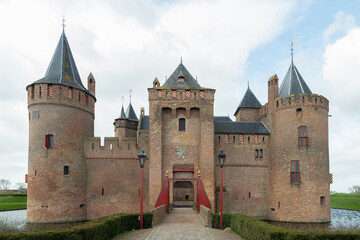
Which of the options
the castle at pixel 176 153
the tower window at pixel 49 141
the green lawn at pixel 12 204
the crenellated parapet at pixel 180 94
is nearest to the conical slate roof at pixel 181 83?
the castle at pixel 176 153

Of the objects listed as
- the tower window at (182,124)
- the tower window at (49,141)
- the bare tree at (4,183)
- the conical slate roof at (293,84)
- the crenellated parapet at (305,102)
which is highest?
the conical slate roof at (293,84)

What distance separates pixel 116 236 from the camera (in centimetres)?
1345

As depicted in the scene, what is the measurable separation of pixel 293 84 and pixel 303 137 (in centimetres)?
497

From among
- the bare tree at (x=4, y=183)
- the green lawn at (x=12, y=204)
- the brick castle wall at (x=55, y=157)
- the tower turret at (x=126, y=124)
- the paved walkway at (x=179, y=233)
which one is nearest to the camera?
the paved walkway at (x=179, y=233)

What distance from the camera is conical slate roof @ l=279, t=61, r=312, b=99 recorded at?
27.3 metres

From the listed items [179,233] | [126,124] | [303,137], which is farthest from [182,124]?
[126,124]

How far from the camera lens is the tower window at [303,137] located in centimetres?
2598

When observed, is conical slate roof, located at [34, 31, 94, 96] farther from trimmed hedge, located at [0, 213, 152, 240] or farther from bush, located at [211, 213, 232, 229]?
bush, located at [211, 213, 232, 229]

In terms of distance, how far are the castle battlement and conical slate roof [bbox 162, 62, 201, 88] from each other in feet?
19.3

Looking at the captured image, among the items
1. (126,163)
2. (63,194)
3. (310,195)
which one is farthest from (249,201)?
(63,194)

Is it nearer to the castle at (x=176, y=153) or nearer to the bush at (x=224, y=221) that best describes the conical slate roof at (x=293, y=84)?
the castle at (x=176, y=153)

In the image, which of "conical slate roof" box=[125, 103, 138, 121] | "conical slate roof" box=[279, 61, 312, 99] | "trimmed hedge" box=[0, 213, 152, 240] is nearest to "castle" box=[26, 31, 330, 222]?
"conical slate roof" box=[279, 61, 312, 99]

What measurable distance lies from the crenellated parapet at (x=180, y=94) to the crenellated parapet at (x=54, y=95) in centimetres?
635

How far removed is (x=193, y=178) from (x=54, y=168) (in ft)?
37.2
